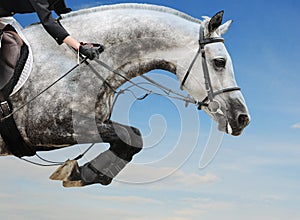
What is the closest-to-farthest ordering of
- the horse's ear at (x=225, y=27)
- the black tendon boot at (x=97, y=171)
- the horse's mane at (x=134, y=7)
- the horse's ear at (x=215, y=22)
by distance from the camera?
the black tendon boot at (x=97, y=171) < the horse's ear at (x=215, y=22) < the horse's mane at (x=134, y=7) < the horse's ear at (x=225, y=27)

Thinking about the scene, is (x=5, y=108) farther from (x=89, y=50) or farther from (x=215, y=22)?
(x=215, y=22)

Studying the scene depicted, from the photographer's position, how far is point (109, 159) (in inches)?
192

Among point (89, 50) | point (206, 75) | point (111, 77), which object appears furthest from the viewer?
point (206, 75)

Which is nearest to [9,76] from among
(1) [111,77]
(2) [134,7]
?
(1) [111,77]

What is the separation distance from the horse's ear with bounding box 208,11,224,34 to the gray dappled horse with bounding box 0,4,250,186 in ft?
0.03

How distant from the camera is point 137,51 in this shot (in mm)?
5172

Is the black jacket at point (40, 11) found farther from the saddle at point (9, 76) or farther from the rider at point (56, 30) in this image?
the saddle at point (9, 76)

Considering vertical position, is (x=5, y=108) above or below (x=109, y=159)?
below

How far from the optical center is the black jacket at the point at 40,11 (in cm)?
488

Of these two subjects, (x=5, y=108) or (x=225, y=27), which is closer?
(x=5, y=108)

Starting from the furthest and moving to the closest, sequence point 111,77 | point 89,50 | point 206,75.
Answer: point 206,75 < point 111,77 < point 89,50

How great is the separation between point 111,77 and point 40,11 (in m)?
0.96

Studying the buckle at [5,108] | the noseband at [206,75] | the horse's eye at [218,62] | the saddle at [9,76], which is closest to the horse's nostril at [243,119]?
the noseband at [206,75]

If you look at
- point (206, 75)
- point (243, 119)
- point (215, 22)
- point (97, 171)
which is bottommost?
point (97, 171)
